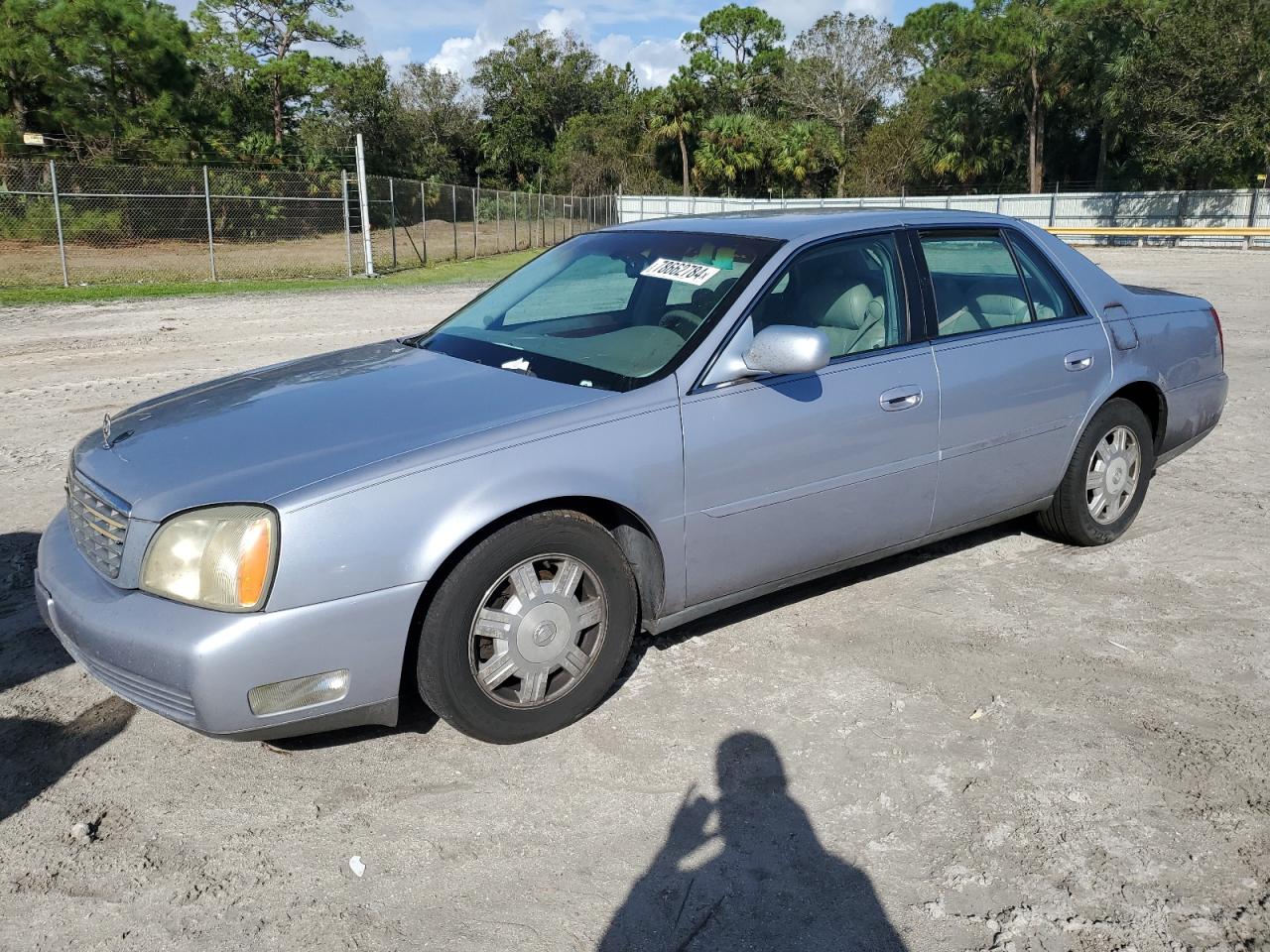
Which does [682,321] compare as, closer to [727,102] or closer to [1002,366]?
[1002,366]

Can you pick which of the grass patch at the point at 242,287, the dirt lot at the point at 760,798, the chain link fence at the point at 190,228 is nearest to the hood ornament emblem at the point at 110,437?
the dirt lot at the point at 760,798

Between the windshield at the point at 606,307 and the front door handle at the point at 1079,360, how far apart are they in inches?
62.0

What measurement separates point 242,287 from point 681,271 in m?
17.7

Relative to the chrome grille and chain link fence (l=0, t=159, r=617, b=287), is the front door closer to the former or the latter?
the chrome grille

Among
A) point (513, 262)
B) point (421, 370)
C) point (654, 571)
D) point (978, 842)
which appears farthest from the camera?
point (513, 262)

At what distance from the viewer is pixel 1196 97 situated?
37750 millimetres

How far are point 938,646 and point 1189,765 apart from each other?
102 cm

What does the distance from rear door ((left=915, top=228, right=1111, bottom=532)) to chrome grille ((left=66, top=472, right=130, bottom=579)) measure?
116 inches

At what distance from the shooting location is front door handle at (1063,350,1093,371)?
4.66 metres

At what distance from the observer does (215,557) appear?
2846 mm

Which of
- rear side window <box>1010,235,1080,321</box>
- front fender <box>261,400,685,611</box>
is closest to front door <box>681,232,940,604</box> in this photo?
front fender <box>261,400,685,611</box>

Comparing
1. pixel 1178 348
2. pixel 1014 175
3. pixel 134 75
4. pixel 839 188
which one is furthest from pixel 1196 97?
pixel 1178 348

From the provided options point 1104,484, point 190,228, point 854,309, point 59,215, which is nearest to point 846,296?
point 854,309

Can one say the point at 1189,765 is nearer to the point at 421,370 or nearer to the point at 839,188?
the point at 421,370
